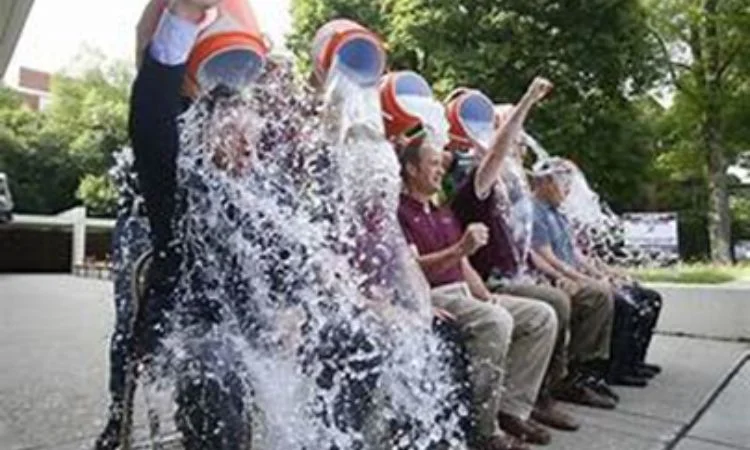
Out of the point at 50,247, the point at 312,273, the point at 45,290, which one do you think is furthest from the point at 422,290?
the point at 50,247

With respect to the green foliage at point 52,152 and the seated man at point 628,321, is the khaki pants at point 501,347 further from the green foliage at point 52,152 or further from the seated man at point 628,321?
the green foliage at point 52,152

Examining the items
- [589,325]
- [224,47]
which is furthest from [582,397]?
[224,47]

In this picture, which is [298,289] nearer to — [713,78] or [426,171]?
[426,171]

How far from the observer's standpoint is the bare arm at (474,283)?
9.65ft

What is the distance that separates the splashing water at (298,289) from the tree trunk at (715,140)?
35.2 ft

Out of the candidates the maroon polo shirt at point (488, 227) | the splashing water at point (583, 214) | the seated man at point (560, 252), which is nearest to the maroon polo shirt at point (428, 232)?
the maroon polo shirt at point (488, 227)

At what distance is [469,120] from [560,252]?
0.90 meters

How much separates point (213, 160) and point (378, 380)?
81cm

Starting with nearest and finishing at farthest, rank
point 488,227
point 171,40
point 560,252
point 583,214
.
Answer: point 171,40 < point 488,227 < point 560,252 < point 583,214

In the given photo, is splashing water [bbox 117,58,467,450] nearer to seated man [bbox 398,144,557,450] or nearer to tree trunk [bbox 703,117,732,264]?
seated man [bbox 398,144,557,450]

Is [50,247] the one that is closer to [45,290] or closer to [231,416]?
[45,290]

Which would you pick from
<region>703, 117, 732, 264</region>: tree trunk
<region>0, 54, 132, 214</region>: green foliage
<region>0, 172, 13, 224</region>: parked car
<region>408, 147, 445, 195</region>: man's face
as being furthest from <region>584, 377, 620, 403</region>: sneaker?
<region>0, 54, 132, 214</region>: green foliage

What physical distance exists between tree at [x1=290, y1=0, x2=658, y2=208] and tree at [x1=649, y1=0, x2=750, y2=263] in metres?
0.87

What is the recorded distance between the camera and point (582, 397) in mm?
3615
